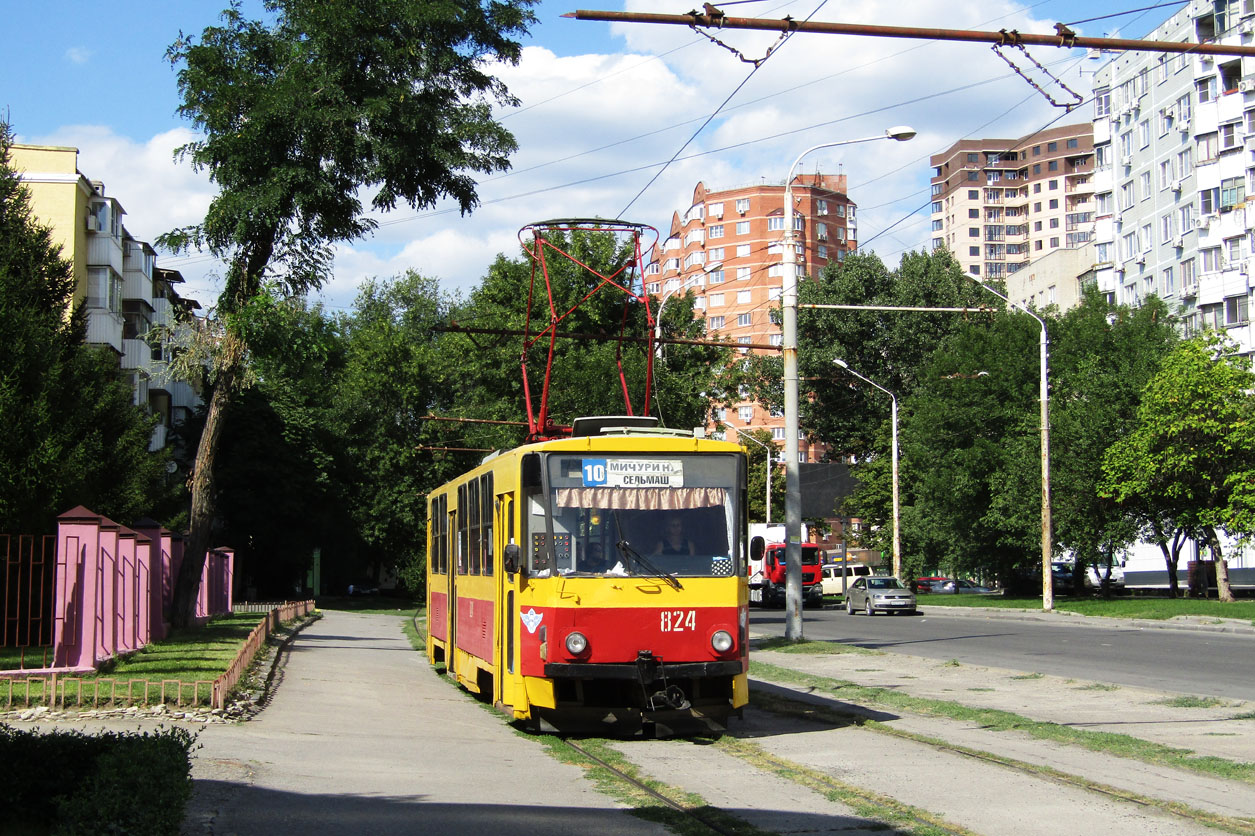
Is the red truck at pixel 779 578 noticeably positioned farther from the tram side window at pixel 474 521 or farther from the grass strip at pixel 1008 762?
the grass strip at pixel 1008 762

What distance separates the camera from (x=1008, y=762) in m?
10.8

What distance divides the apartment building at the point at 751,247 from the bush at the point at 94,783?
104 metres

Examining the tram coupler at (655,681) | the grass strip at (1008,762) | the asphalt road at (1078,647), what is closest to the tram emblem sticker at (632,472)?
the tram coupler at (655,681)

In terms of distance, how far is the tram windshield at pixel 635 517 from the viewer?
12.7 meters

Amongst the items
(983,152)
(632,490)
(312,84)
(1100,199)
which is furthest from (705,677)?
(983,152)

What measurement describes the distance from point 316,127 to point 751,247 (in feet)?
304

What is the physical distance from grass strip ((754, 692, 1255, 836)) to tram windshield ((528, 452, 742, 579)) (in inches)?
92.9

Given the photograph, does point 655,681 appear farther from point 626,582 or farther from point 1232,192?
point 1232,192

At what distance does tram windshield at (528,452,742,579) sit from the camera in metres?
12.7

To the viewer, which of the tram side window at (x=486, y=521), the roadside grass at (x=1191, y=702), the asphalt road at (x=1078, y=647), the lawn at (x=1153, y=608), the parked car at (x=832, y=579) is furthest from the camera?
the parked car at (x=832, y=579)

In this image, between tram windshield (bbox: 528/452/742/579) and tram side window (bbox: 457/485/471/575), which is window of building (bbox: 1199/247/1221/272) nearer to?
tram side window (bbox: 457/485/471/575)

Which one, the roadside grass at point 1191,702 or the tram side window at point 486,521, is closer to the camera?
the tram side window at point 486,521

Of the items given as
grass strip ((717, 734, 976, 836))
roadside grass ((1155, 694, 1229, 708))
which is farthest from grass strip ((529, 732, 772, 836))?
roadside grass ((1155, 694, 1229, 708))

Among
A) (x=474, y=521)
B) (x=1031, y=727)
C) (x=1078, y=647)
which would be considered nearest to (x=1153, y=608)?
(x=1078, y=647)
